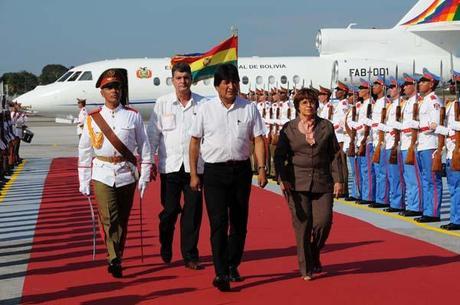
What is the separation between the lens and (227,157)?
7.52 metres

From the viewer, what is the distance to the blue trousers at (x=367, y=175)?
12953 millimetres

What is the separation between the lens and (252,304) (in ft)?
22.4

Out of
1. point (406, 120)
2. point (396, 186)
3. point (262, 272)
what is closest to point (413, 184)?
point (396, 186)

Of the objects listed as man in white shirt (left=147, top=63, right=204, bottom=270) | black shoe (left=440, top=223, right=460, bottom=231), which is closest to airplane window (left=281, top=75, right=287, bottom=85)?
black shoe (left=440, top=223, right=460, bottom=231)

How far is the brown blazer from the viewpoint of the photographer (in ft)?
25.1

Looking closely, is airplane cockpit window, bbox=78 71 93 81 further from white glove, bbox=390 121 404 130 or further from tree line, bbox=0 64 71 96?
tree line, bbox=0 64 71 96

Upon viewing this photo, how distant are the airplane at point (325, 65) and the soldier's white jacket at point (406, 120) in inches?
733

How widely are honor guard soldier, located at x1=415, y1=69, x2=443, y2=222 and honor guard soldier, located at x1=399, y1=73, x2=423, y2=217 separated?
126mm

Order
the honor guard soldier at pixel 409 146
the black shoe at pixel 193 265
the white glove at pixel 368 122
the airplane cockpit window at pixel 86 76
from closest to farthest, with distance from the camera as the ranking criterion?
1. the black shoe at pixel 193 265
2. the honor guard soldier at pixel 409 146
3. the white glove at pixel 368 122
4. the airplane cockpit window at pixel 86 76

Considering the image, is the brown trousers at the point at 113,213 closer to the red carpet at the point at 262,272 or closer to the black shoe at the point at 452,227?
the red carpet at the point at 262,272

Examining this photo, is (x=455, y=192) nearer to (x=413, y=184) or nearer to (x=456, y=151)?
(x=456, y=151)

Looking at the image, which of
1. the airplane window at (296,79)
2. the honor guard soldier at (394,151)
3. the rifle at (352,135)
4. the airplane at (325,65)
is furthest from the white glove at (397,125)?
the airplane window at (296,79)

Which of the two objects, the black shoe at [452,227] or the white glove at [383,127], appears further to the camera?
the white glove at [383,127]

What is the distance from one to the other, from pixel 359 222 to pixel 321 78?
21.5 meters
